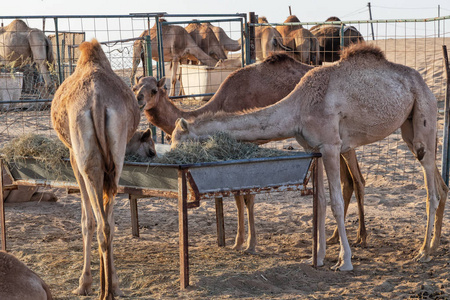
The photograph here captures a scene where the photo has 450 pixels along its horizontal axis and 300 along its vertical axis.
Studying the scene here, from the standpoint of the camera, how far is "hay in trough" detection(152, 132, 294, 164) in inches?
227

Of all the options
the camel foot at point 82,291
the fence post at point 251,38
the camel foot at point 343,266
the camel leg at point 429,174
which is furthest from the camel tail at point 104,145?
the fence post at point 251,38

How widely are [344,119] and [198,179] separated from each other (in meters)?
1.89

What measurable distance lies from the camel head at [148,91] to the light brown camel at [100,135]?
2659 millimetres

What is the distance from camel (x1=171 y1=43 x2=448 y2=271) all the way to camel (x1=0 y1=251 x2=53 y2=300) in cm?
240

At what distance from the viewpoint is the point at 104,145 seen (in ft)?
16.3

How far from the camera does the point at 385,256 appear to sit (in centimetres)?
686

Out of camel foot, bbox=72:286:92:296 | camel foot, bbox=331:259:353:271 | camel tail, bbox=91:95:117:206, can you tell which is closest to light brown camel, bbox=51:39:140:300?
camel tail, bbox=91:95:117:206

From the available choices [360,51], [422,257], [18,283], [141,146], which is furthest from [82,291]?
[360,51]

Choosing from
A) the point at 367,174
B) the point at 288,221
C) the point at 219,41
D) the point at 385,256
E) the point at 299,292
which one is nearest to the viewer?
the point at 299,292

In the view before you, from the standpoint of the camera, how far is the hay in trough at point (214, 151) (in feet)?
18.9

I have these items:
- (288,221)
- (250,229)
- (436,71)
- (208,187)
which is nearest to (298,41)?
(436,71)

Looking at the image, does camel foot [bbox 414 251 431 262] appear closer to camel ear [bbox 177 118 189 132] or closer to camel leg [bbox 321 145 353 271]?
camel leg [bbox 321 145 353 271]

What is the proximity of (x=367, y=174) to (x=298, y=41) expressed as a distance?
8491mm

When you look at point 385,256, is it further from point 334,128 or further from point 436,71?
point 436,71
